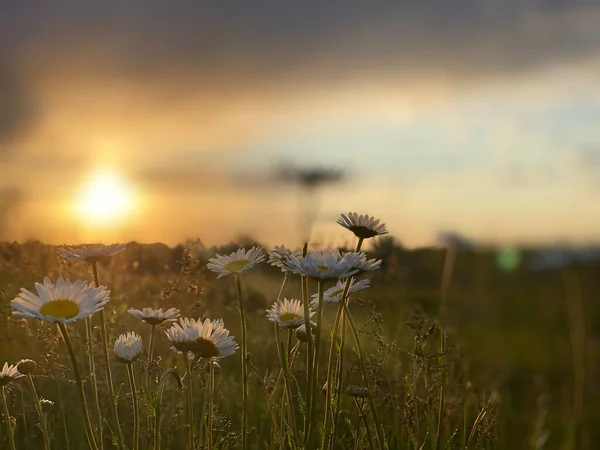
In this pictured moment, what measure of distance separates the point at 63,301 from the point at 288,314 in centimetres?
71

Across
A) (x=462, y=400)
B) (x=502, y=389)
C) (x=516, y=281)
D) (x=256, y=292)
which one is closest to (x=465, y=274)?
(x=516, y=281)

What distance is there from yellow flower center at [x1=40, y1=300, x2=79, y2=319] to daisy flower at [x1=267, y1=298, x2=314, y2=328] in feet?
Result: 1.95

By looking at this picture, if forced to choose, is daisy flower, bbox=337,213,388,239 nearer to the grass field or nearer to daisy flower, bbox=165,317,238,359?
the grass field

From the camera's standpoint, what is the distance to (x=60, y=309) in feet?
5.86

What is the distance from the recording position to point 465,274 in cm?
199

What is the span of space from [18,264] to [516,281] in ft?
10.4

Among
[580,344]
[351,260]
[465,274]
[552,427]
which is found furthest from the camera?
[465,274]

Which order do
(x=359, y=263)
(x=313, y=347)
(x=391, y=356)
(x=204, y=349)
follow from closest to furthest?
(x=359, y=263) → (x=204, y=349) → (x=313, y=347) → (x=391, y=356)

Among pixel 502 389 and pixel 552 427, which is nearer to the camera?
pixel 552 427

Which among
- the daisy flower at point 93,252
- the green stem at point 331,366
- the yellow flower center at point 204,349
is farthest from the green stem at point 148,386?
the green stem at point 331,366

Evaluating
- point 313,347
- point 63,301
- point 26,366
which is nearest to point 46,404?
point 26,366

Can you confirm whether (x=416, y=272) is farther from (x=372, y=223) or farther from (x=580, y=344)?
(x=580, y=344)

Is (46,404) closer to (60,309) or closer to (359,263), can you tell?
(60,309)

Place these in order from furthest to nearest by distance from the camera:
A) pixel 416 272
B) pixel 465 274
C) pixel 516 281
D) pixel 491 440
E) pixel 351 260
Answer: pixel 416 272 < pixel 491 440 < pixel 465 274 < pixel 351 260 < pixel 516 281
